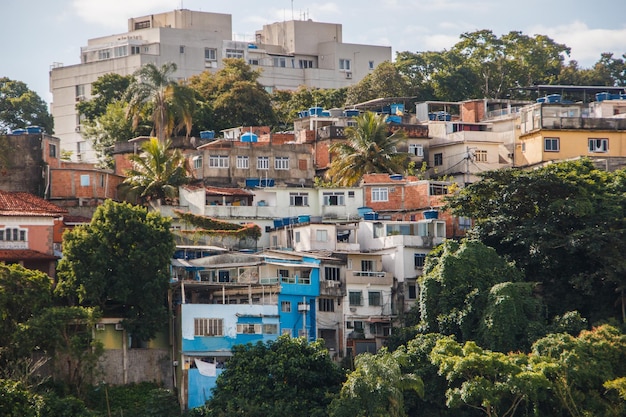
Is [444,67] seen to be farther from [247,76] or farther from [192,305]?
[192,305]

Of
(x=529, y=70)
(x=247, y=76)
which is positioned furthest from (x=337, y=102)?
(x=529, y=70)

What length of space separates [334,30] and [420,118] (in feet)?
103

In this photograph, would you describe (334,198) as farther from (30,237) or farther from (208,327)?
(30,237)

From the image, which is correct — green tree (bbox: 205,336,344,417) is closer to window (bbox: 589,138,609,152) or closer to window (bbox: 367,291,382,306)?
window (bbox: 367,291,382,306)

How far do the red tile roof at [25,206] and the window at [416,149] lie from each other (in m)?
20.3

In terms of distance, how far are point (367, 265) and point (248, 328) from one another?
6247 mm

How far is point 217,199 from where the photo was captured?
206 ft

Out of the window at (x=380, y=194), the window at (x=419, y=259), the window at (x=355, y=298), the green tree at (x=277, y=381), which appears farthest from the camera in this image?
the window at (x=380, y=194)

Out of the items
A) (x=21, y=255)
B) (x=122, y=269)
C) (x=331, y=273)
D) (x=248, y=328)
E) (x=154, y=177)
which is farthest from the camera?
(x=154, y=177)

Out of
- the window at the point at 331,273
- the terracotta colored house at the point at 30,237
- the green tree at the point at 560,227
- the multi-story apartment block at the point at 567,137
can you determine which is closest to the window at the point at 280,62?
the multi-story apartment block at the point at 567,137

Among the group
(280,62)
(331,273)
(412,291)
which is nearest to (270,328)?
(331,273)

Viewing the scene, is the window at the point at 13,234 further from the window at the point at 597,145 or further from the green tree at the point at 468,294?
the window at the point at 597,145

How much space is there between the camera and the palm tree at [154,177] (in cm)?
6259

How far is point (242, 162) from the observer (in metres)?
67.9
